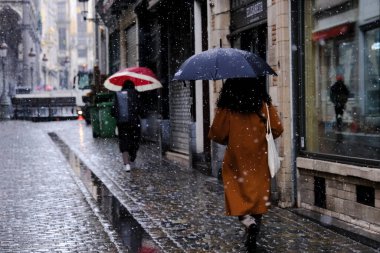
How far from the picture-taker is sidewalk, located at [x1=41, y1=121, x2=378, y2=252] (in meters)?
6.75

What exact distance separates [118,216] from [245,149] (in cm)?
266

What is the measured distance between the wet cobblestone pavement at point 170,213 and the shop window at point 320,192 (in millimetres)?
419

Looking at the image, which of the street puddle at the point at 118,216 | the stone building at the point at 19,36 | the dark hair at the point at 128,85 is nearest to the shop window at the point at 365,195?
the street puddle at the point at 118,216

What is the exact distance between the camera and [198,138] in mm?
13750

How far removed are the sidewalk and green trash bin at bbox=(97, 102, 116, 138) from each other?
9113mm

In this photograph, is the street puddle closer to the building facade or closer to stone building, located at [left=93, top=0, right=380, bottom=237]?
stone building, located at [left=93, top=0, right=380, bottom=237]

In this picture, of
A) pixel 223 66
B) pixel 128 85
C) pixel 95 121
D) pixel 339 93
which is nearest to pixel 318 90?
pixel 339 93

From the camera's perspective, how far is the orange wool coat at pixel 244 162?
6.39m

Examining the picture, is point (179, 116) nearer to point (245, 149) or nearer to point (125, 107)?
point (125, 107)

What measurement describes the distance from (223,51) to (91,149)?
12.5m

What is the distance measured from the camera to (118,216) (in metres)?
8.49

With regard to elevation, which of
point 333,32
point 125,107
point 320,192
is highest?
point 333,32

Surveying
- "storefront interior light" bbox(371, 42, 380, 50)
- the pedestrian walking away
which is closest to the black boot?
"storefront interior light" bbox(371, 42, 380, 50)

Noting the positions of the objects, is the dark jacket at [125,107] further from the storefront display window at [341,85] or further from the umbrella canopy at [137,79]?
the storefront display window at [341,85]
